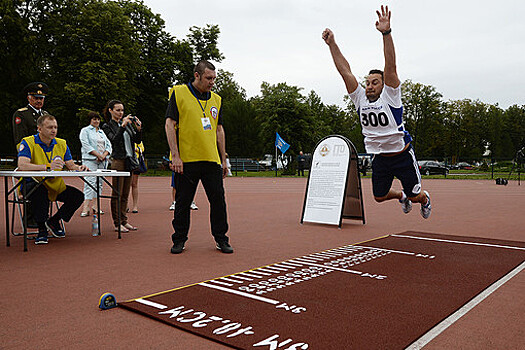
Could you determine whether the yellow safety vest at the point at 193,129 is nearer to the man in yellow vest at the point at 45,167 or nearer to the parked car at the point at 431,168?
the man in yellow vest at the point at 45,167

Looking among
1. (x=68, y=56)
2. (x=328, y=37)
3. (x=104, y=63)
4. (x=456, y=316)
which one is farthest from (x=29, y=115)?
(x=68, y=56)

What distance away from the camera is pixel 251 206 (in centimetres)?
1133

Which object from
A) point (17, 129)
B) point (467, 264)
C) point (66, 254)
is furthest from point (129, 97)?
point (467, 264)

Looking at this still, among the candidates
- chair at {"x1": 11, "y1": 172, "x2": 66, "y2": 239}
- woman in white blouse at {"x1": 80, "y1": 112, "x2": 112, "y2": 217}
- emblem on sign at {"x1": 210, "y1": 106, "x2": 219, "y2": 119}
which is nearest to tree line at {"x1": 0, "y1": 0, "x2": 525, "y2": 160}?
woman in white blouse at {"x1": 80, "y1": 112, "x2": 112, "y2": 217}

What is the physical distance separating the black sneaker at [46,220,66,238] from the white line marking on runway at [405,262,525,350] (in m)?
5.45

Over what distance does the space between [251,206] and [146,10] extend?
97.6ft

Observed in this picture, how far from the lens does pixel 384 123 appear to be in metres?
5.57

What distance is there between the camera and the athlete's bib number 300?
5539mm

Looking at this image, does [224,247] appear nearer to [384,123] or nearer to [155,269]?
[155,269]

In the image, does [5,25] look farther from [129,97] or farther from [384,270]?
[384,270]

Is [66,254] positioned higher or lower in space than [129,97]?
lower

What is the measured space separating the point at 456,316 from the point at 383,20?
131 inches

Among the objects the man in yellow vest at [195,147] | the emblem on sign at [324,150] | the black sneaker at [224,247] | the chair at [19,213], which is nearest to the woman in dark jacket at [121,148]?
the chair at [19,213]

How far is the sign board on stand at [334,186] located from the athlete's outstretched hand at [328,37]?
8.61 ft
